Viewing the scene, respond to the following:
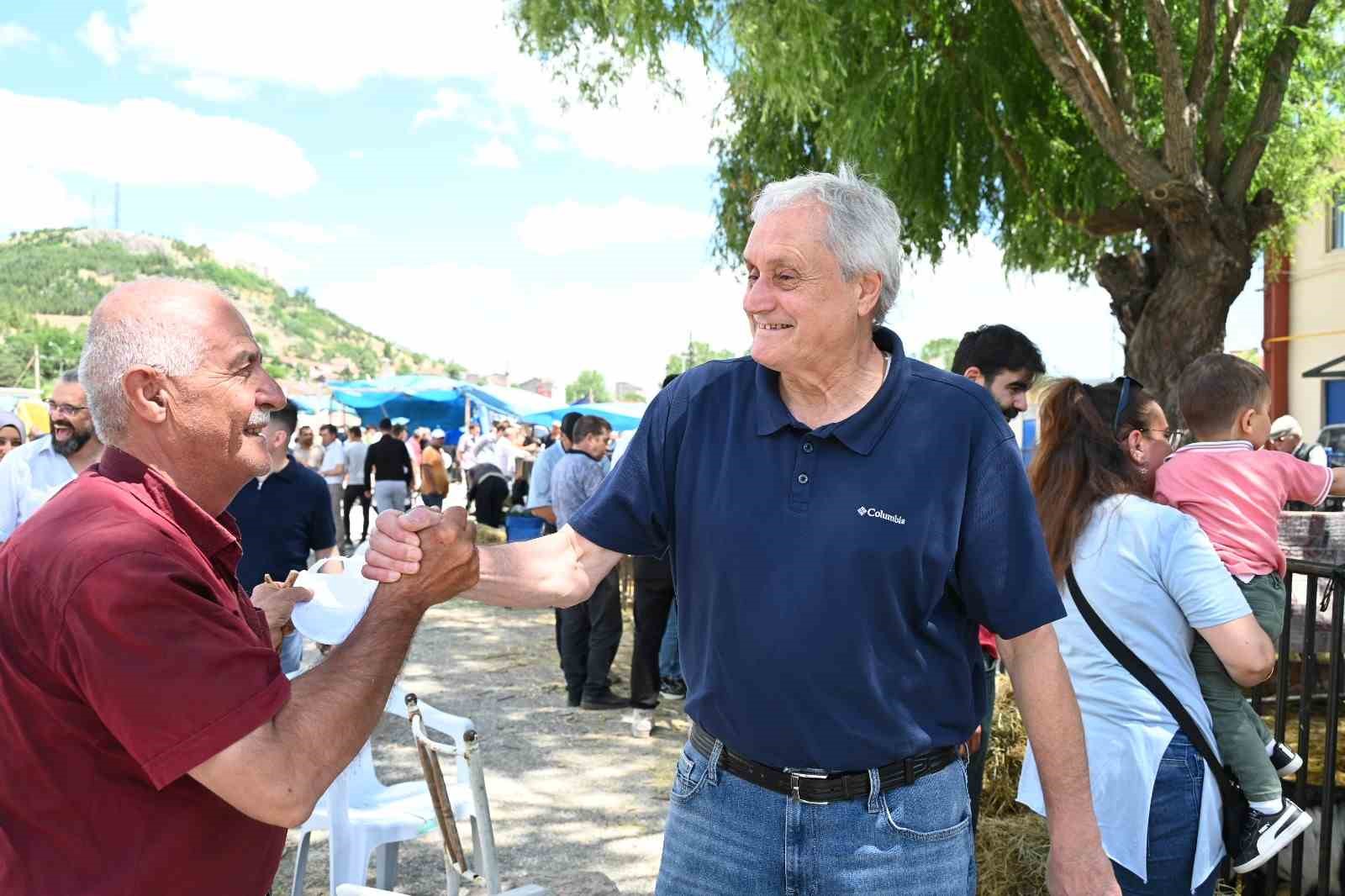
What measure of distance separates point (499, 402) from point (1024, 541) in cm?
2342

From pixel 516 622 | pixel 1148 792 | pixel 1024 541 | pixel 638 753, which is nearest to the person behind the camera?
pixel 1024 541

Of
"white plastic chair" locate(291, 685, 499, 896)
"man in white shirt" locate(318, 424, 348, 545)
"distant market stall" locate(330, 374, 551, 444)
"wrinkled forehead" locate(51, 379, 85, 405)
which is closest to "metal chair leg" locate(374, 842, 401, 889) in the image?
"white plastic chair" locate(291, 685, 499, 896)

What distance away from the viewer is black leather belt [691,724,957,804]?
2186mm

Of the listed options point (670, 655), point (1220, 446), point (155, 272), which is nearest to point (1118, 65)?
point (670, 655)

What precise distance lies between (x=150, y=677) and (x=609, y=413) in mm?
21649

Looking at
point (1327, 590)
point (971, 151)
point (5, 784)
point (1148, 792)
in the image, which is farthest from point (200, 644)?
point (971, 151)

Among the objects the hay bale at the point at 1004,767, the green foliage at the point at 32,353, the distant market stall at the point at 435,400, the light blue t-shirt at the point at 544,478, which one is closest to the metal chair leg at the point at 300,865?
the hay bale at the point at 1004,767

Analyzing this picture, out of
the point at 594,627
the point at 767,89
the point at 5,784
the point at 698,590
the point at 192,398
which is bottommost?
the point at 594,627

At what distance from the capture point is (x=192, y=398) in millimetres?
1844

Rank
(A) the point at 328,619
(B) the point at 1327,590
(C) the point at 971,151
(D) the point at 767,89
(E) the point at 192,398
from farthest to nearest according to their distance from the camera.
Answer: (C) the point at 971,151 < (D) the point at 767,89 < (B) the point at 1327,590 < (A) the point at 328,619 < (E) the point at 192,398

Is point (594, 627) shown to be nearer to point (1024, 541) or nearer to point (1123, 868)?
point (1123, 868)

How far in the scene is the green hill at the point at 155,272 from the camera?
143125 millimetres

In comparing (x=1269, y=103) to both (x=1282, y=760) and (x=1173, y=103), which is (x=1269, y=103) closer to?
(x=1173, y=103)

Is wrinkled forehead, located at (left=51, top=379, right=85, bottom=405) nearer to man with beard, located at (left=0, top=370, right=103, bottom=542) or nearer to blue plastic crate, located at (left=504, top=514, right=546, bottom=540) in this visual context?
man with beard, located at (left=0, top=370, right=103, bottom=542)
